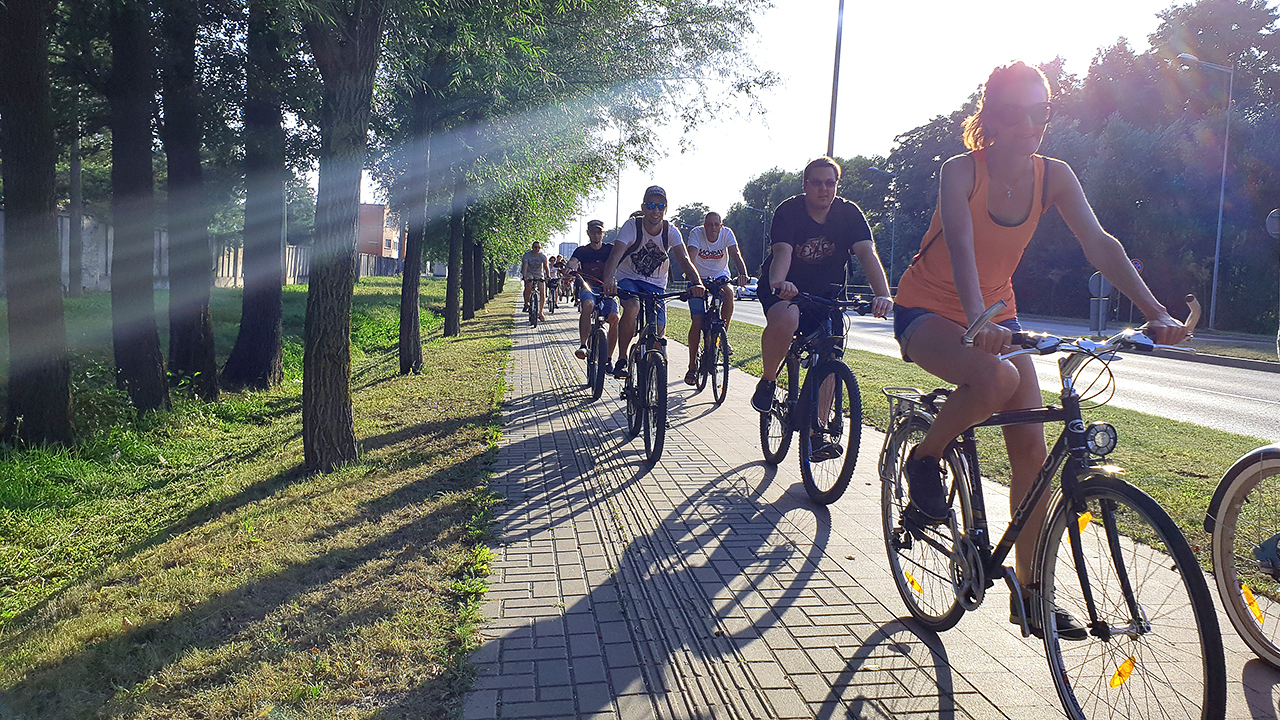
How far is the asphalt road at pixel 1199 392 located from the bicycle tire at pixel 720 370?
2284 mm

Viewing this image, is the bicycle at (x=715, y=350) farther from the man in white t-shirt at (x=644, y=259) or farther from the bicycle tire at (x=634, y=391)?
the bicycle tire at (x=634, y=391)

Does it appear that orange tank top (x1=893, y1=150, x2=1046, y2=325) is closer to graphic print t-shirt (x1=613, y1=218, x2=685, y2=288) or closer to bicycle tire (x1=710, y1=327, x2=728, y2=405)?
graphic print t-shirt (x1=613, y1=218, x2=685, y2=288)

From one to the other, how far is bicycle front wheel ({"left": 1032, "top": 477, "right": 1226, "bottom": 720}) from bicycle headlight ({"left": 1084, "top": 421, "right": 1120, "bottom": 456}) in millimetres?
94

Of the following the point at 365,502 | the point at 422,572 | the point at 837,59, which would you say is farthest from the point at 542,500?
the point at 837,59

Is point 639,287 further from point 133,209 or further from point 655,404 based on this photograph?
point 133,209

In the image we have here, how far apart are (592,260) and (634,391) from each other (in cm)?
495

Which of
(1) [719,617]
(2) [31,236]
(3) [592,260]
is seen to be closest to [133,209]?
(2) [31,236]

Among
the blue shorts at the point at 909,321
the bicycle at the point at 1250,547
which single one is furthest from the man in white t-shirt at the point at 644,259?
the bicycle at the point at 1250,547

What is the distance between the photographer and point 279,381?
1219 centimetres

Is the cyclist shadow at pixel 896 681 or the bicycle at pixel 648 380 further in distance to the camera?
the bicycle at pixel 648 380

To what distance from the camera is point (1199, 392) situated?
1368 centimetres

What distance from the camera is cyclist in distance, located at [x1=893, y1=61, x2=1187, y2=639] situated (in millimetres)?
3107

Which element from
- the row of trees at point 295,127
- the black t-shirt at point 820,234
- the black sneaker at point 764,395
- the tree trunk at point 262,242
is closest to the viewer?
the black t-shirt at point 820,234

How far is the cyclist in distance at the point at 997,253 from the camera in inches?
122
